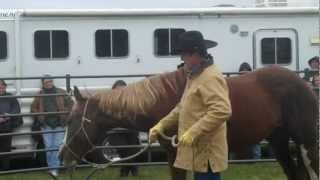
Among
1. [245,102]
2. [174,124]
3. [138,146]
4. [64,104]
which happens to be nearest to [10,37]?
[64,104]

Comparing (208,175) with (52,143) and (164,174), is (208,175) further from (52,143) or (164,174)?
(52,143)

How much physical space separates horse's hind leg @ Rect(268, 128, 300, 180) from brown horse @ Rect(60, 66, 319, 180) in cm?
1

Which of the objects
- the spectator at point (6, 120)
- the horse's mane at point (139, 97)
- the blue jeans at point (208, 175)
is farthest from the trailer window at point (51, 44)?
the blue jeans at point (208, 175)

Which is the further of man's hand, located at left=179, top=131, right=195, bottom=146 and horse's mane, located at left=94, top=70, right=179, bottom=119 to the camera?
horse's mane, located at left=94, top=70, right=179, bottom=119

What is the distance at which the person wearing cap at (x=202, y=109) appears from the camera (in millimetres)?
5285

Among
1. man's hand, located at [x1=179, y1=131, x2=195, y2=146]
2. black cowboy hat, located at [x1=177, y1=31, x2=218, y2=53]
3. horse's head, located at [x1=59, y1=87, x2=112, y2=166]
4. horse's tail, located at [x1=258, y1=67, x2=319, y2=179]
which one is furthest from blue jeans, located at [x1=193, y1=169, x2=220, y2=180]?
horse's tail, located at [x1=258, y1=67, x2=319, y2=179]

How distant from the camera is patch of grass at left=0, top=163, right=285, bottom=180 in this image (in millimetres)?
10555

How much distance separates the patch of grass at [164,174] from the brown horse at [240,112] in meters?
2.60

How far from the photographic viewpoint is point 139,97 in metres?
7.45

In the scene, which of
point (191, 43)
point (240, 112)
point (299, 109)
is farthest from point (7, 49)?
point (191, 43)

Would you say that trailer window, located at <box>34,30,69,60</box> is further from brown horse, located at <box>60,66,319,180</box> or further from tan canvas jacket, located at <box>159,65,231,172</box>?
tan canvas jacket, located at <box>159,65,231,172</box>

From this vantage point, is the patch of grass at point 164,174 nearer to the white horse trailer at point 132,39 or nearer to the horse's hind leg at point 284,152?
the white horse trailer at point 132,39

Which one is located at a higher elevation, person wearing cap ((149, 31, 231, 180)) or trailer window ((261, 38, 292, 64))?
trailer window ((261, 38, 292, 64))

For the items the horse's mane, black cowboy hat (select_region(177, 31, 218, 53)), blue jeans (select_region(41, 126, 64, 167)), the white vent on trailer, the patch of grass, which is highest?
the white vent on trailer
